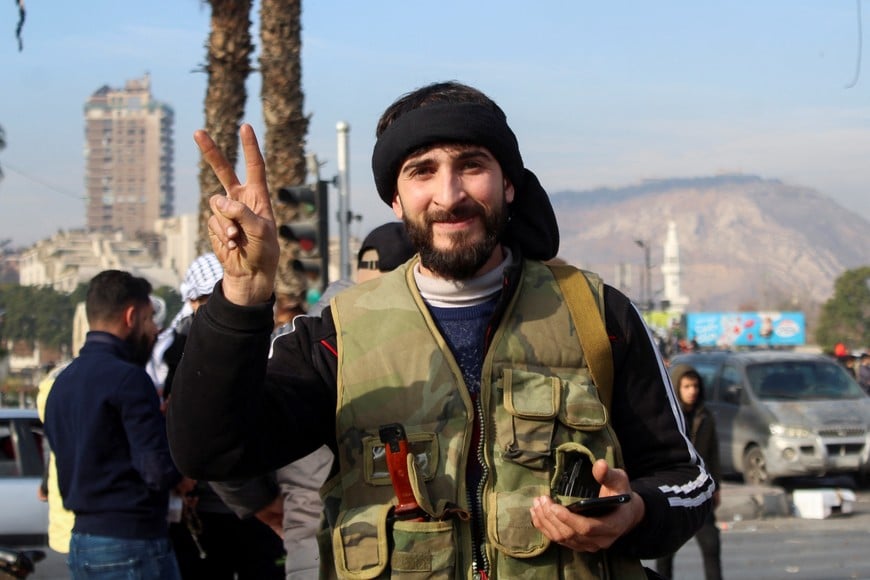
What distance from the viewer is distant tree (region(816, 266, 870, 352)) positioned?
85688 mm

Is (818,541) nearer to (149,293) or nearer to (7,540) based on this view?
(7,540)

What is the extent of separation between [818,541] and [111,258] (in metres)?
143

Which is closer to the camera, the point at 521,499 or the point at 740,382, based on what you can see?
the point at 521,499

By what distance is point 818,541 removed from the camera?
1194 cm

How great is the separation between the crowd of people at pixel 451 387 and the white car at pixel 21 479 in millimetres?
6240

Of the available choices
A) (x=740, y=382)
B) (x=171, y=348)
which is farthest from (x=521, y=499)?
(x=740, y=382)

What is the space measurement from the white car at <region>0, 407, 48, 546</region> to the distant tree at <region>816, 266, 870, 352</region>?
80.9m

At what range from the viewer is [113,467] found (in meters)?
4.73

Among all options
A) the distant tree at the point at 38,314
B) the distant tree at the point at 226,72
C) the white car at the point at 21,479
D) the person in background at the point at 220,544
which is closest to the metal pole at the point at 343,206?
the distant tree at the point at 226,72

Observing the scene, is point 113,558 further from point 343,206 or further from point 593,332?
point 343,206

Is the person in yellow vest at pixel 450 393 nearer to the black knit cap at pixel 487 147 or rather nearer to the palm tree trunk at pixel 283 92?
the black knit cap at pixel 487 147

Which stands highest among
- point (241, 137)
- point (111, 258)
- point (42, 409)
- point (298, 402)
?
point (241, 137)

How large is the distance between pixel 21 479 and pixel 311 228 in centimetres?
336

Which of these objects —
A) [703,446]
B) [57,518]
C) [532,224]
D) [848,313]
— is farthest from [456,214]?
[848,313]
